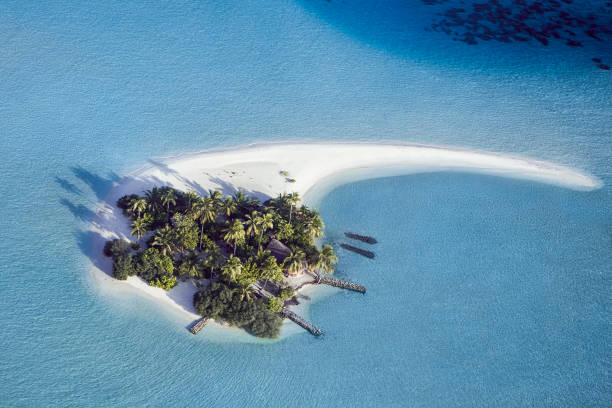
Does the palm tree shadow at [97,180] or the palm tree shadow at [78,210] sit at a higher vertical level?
the palm tree shadow at [97,180]

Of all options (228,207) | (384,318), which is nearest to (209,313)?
(228,207)

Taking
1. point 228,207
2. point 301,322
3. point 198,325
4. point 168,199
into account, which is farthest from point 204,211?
point 301,322

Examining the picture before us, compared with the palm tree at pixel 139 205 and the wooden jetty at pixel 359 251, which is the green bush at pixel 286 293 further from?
the palm tree at pixel 139 205

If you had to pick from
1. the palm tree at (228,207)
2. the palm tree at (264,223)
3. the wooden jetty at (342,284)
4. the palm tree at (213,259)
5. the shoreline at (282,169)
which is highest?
the shoreline at (282,169)

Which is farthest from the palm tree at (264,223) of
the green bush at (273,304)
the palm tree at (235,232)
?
the green bush at (273,304)

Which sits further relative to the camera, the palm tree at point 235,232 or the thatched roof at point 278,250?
the thatched roof at point 278,250

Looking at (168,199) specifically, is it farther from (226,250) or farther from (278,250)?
(278,250)
